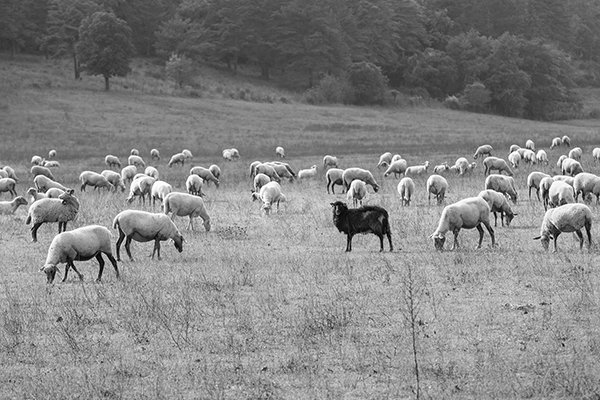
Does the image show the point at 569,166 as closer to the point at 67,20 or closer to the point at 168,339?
the point at 168,339

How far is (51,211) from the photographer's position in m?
20.4

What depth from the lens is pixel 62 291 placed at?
14.3 m

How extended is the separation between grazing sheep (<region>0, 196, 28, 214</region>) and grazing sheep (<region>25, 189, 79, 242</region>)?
5525mm

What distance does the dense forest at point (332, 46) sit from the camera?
316 ft

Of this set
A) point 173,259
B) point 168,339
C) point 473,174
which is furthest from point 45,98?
point 168,339

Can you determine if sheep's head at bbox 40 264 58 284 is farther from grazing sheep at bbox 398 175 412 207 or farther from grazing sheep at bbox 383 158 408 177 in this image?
grazing sheep at bbox 383 158 408 177

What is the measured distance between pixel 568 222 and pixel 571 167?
55.7 ft

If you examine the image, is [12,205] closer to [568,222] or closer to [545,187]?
[545,187]

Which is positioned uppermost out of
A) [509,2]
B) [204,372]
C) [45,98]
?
[509,2]

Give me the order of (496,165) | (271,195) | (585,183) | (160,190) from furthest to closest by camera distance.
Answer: (496,165)
(271,195)
(160,190)
(585,183)

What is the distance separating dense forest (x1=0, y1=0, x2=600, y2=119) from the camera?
9619 centimetres

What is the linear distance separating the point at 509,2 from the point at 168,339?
133411 millimetres

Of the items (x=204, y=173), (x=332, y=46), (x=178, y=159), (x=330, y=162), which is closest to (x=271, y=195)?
(x=204, y=173)

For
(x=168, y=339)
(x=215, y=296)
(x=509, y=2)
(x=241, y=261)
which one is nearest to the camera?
(x=168, y=339)
